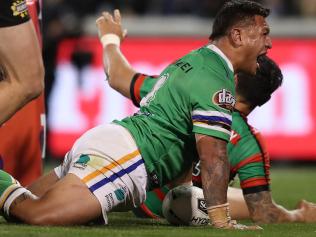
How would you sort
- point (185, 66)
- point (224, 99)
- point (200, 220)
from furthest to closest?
point (200, 220), point (185, 66), point (224, 99)

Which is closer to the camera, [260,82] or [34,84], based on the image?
[34,84]

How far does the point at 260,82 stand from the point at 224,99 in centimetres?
105

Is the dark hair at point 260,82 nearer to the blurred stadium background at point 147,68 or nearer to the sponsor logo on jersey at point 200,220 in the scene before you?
the sponsor logo on jersey at point 200,220

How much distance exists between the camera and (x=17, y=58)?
581 cm

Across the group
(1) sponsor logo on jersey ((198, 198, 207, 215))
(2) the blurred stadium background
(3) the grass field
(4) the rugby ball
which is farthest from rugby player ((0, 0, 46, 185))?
(2) the blurred stadium background

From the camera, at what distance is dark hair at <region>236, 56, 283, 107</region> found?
22.0 feet

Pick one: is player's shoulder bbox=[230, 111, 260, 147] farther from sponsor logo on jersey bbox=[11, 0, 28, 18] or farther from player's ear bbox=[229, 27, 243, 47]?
sponsor logo on jersey bbox=[11, 0, 28, 18]

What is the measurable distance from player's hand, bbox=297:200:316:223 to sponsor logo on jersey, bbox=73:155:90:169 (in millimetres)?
1610

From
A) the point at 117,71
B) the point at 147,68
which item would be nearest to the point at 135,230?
the point at 117,71

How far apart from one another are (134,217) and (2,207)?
125cm


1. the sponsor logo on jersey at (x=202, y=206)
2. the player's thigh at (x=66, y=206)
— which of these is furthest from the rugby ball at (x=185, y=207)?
the player's thigh at (x=66, y=206)

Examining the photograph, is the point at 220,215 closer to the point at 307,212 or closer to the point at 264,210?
the point at 264,210

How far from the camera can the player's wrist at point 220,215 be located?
5609 millimetres

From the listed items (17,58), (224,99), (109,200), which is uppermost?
(17,58)
